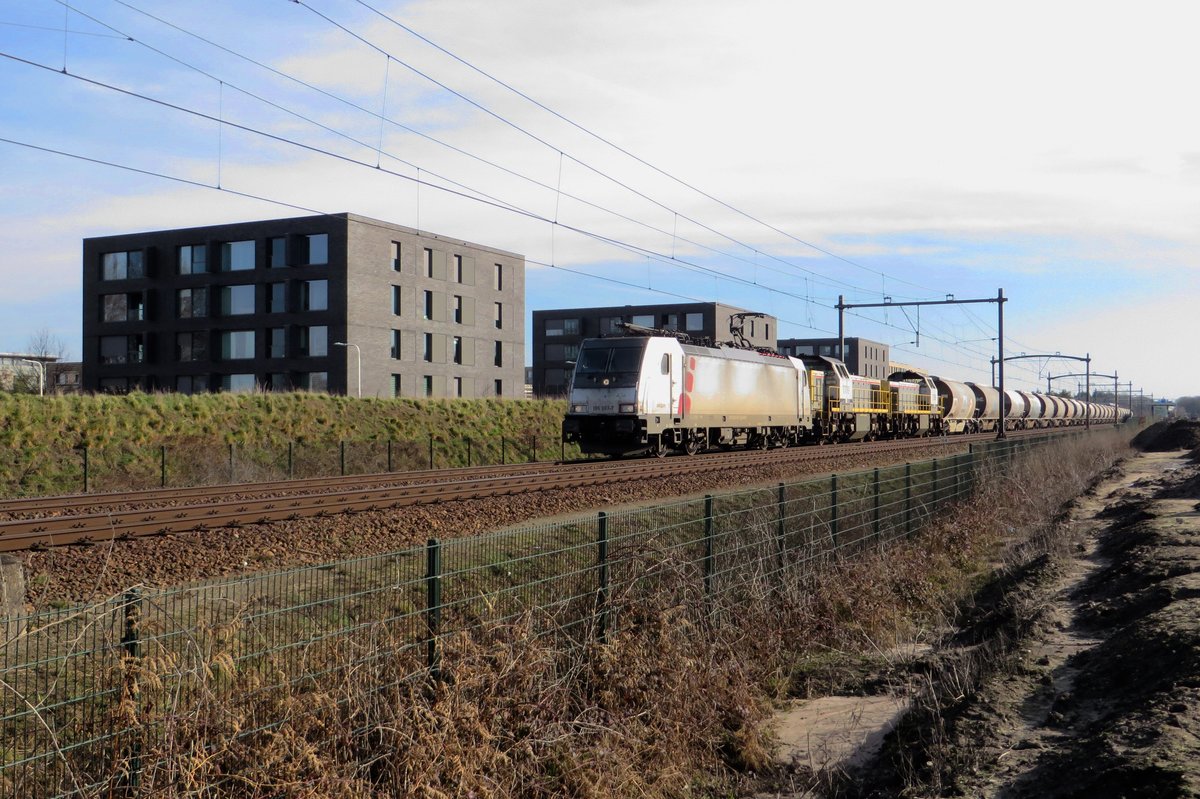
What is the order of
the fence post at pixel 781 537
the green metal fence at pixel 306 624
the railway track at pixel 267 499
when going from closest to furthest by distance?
the green metal fence at pixel 306 624 < the fence post at pixel 781 537 < the railway track at pixel 267 499

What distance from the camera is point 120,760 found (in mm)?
4809

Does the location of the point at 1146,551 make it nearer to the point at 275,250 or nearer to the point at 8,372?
the point at 275,250

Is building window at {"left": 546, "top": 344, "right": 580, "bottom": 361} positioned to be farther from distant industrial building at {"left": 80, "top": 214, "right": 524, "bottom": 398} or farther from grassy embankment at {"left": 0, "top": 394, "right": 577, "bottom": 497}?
grassy embankment at {"left": 0, "top": 394, "right": 577, "bottom": 497}

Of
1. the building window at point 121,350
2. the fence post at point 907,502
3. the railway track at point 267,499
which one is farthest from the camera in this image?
the building window at point 121,350

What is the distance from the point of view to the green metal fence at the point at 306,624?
16.5ft

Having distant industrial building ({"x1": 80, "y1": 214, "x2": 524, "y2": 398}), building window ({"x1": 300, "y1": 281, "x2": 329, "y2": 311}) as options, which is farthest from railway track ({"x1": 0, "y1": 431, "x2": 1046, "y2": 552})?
building window ({"x1": 300, "y1": 281, "x2": 329, "y2": 311})

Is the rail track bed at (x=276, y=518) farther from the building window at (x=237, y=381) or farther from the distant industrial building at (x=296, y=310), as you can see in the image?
the building window at (x=237, y=381)

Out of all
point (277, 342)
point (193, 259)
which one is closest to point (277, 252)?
point (277, 342)

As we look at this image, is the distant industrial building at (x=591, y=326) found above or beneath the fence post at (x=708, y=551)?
above

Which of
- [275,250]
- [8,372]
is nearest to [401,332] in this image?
[275,250]

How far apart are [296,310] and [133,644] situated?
55626 mm

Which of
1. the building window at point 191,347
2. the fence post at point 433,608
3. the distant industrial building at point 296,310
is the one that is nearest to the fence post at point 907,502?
the fence post at point 433,608

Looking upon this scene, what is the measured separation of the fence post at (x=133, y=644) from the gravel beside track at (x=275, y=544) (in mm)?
2461

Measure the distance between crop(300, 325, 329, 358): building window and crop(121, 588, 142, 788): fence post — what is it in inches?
2098
